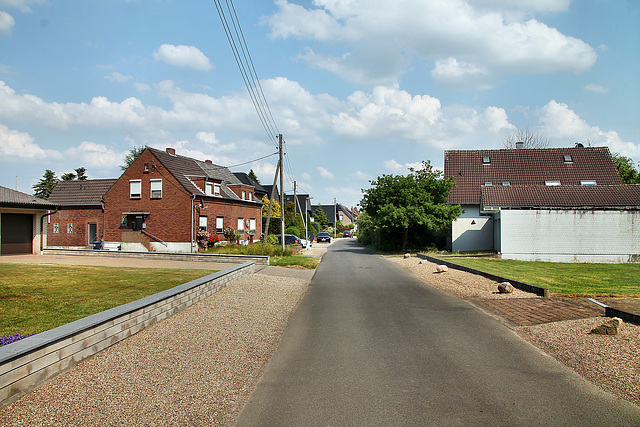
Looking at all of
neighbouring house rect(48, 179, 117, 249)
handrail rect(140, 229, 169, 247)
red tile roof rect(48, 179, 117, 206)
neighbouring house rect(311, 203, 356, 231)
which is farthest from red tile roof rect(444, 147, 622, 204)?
neighbouring house rect(311, 203, 356, 231)

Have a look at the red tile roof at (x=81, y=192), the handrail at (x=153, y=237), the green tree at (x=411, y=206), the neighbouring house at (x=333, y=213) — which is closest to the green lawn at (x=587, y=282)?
the green tree at (x=411, y=206)

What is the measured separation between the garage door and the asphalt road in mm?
20565

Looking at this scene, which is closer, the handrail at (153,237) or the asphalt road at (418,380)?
the asphalt road at (418,380)

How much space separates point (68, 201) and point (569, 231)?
3474 centimetres

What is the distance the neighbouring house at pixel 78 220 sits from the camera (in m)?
31.2

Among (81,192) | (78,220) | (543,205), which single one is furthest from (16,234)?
(543,205)

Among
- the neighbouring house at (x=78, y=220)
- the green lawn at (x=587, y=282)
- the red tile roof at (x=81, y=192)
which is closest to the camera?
the green lawn at (x=587, y=282)

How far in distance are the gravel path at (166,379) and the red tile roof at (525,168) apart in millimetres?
28368

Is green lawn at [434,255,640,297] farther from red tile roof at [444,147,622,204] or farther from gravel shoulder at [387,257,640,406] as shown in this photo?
red tile roof at [444,147,622,204]

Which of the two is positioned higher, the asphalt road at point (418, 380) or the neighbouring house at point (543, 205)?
the neighbouring house at point (543, 205)

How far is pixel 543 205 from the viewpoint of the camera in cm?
2547

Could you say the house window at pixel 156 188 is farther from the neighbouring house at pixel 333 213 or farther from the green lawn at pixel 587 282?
the neighbouring house at pixel 333 213

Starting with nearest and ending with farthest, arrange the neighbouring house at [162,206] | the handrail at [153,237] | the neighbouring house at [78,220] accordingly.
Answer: the neighbouring house at [162,206] < the handrail at [153,237] < the neighbouring house at [78,220]

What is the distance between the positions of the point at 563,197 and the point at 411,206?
9513 mm
